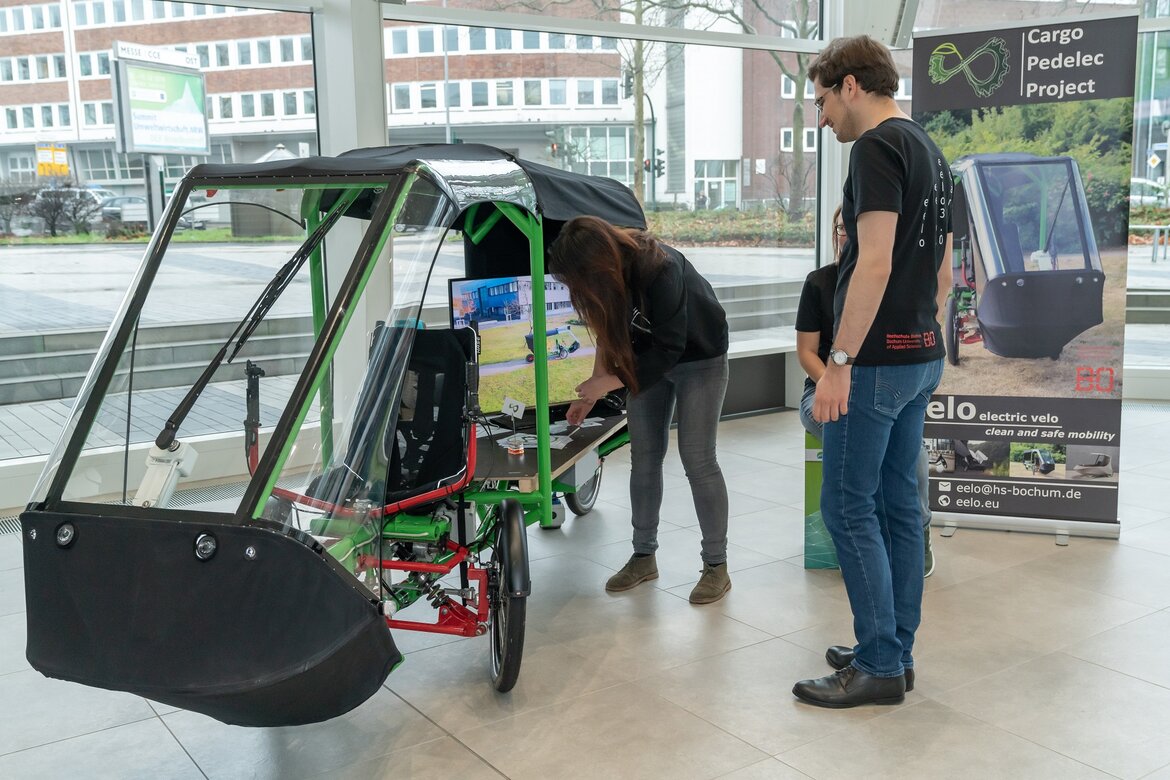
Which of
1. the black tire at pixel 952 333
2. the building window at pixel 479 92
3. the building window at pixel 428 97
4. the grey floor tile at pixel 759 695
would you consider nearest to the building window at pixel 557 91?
the building window at pixel 479 92

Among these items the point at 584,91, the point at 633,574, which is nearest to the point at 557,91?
the point at 584,91

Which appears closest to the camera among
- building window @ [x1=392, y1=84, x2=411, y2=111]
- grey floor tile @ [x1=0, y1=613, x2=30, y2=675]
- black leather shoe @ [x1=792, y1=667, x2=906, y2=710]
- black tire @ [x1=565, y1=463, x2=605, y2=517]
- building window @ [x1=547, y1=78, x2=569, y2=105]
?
black leather shoe @ [x1=792, y1=667, x2=906, y2=710]

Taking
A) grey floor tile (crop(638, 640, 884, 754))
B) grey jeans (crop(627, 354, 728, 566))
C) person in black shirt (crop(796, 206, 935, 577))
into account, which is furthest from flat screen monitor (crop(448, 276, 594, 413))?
grey floor tile (crop(638, 640, 884, 754))

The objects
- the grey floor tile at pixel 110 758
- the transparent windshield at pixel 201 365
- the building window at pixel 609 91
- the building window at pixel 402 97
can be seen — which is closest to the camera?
the transparent windshield at pixel 201 365

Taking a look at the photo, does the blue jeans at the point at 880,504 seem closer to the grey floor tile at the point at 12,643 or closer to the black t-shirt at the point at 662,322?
the black t-shirt at the point at 662,322

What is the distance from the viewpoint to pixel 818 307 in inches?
147

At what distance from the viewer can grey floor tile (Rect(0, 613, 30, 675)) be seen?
3.39 meters

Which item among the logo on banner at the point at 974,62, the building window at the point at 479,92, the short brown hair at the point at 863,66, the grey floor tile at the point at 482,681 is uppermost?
the building window at the point at 479,92

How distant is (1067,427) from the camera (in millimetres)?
4469

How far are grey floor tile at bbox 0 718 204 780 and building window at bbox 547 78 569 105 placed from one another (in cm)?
423

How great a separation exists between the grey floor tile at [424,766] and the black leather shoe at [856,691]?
3.01 feet

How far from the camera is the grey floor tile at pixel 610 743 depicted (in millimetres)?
2674

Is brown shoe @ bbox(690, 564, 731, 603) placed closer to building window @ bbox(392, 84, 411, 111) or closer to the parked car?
building window @ bbox(392, 84, 411, 111)

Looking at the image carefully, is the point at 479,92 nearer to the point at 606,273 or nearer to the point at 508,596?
the point at 606,273
